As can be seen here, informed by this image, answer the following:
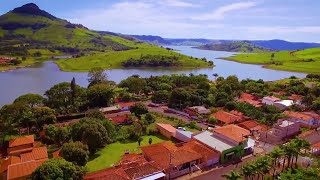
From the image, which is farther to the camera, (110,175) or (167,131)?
(167,131)

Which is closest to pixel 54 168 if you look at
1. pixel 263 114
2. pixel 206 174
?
pixel 206 174

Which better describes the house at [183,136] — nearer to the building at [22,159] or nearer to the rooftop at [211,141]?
the rooftop at [211,141]

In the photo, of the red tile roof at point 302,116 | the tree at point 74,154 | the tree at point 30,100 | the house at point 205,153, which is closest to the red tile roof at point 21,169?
the tree at point 74,154

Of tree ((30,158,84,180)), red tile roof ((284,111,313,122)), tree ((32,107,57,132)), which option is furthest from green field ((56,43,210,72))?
tree ((30,158,84,180))

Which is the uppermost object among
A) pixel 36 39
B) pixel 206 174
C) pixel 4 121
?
pixel 36 39

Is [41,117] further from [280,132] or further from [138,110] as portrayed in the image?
[280,132]

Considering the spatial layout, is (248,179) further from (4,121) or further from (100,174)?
(4,121)

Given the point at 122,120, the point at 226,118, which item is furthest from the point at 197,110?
the point at 122,120
